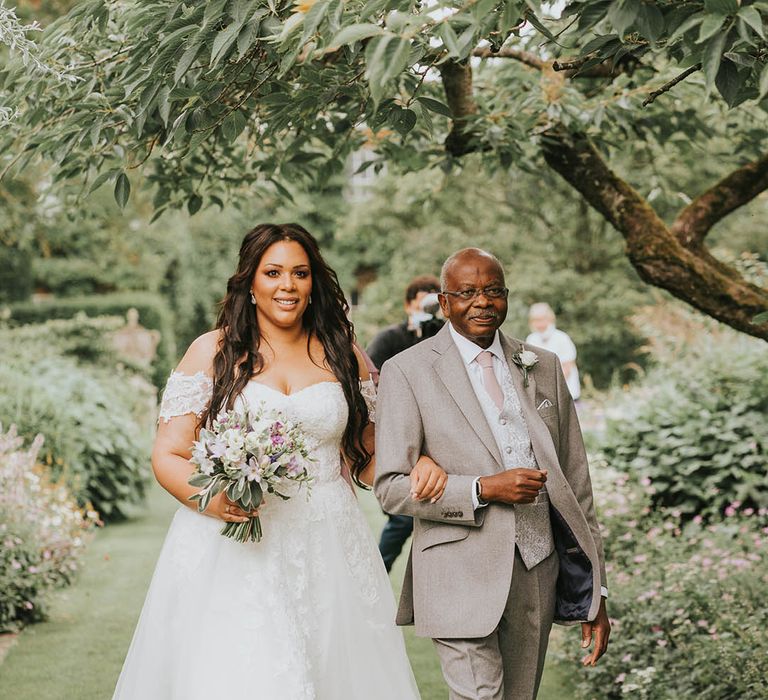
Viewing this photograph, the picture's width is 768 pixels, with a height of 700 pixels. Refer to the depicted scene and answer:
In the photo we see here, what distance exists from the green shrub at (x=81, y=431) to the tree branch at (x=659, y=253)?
5.42 m

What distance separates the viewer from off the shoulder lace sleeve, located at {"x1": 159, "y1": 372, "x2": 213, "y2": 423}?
3.85 metres

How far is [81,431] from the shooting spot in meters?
9.98

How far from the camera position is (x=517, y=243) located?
60.5ft

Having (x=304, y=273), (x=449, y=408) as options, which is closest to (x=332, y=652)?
(x=449, y=408)

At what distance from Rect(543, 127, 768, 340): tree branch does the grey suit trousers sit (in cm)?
184

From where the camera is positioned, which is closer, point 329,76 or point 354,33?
point 354,33

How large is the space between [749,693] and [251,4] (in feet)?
11.2

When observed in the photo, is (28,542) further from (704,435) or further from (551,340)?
(551,340)

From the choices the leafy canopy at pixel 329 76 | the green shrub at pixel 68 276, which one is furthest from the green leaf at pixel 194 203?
the green shrub at pixel 68 276

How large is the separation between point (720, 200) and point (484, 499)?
2.56 meters

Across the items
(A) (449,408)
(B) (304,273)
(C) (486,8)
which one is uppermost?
(C) (486,8)

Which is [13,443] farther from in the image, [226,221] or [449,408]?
[226,221]

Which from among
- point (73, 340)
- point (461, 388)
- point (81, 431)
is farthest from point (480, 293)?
point (73, 340)

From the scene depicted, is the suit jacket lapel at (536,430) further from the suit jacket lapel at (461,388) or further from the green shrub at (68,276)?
the green shrub at (68,276)
